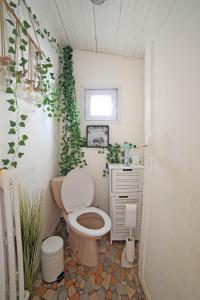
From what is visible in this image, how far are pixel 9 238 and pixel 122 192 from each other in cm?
121

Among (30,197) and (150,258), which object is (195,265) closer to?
(150,258)

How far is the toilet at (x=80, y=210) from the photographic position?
4.99ft

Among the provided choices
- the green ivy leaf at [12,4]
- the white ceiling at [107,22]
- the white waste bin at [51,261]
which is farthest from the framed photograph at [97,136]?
the green ivy leaf at [12,4]

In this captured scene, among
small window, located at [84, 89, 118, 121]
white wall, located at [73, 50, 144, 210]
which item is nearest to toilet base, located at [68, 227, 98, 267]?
white wall, located at [73, 50, 144, 210]

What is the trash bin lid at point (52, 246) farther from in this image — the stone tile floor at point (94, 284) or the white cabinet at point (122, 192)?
the white cabinet at point (122, 192)

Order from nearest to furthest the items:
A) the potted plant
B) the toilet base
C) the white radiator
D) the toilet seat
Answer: the white radiator < the potted plant < the toilet seat < the toilet base

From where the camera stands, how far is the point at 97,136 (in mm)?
2053

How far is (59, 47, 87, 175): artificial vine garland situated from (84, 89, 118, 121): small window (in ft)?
0.55

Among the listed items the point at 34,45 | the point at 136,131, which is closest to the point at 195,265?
the point at 136,131

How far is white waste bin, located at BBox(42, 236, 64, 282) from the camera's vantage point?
129 cm

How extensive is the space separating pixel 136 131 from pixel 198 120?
141 cm

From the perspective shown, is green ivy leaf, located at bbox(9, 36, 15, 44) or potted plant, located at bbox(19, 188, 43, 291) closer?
green ivy leaf, located at bbox(9, 36, 15, 44)

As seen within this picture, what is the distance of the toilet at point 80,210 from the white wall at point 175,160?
1.90ft

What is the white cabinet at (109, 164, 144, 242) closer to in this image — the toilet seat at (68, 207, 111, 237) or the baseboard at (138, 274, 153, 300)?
the toilet seat at (68, 207, 111, 237)
